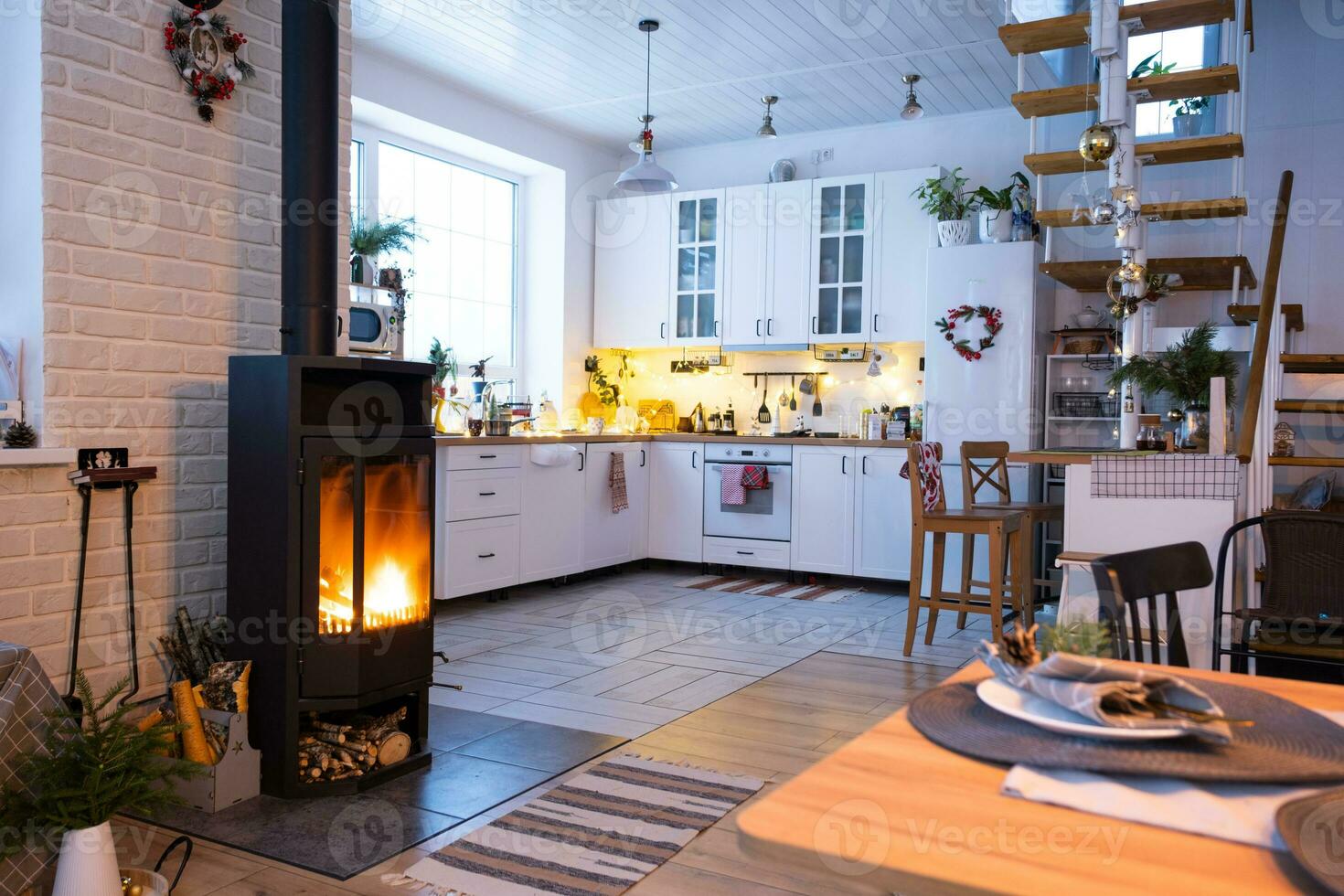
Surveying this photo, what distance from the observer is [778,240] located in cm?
654

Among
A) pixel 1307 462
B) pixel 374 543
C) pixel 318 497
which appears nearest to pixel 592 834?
pixel 374 543

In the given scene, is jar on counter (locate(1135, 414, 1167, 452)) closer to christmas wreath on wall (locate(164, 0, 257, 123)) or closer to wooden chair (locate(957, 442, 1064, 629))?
wooden chair (locate(957, 442, 1064, 629))

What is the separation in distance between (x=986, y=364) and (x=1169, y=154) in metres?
1.53

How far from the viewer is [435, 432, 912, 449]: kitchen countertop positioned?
5203 mm

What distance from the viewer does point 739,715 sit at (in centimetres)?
343

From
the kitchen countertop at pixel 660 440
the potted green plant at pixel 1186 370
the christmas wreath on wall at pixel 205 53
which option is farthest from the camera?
the kitchen countertop at pixel 660 440

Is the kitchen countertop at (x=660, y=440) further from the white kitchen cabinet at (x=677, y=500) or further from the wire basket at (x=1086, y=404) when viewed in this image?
the wire basket at (x=1086, y=404)

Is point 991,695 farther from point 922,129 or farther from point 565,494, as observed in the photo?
point 922,129

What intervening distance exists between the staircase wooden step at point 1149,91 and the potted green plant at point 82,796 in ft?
13.8

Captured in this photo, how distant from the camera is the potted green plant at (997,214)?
5.70 meters

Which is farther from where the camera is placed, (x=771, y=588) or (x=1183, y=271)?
(x=771, y=588)

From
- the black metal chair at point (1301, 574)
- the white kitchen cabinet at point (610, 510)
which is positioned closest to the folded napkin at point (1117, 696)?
the black metal chair at point (1301, 574)

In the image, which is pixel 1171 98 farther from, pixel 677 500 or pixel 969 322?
pixel 677 500

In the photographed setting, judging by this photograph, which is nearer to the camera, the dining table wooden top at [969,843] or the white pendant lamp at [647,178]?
the dining table wooden top at [969,843]
